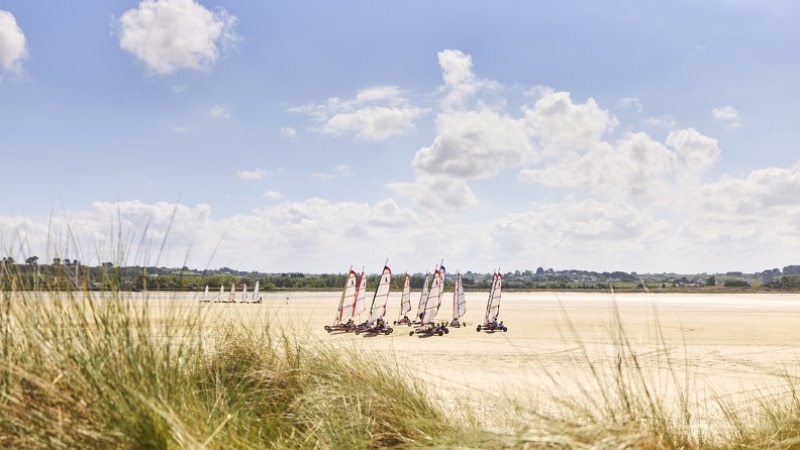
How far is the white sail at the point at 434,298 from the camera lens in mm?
25000

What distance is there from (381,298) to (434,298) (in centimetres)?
283

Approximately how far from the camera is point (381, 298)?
76.5 feet

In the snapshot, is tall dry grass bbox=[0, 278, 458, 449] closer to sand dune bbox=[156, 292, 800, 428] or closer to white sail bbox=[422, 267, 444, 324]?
sand dune bbox=[156, 292, 800, 428]

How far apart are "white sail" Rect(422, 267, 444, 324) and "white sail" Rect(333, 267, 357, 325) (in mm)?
3217

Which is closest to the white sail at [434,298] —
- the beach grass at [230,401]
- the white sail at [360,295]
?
the white sail at [360,295]

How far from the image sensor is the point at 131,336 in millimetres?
3986

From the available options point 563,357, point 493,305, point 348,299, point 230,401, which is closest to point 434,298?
point 493,305

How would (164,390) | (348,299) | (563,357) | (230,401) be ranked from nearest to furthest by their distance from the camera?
(164,390) → (230,401) → (563,357) → (348,299)

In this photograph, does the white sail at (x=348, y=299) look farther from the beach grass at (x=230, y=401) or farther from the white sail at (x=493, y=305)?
the beach grass at (x=230, y=401)

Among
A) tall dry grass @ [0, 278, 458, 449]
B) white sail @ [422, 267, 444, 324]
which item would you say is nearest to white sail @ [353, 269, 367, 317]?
white sail @ [422, 267, 444, 324]

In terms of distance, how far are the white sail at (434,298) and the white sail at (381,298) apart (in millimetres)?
1982

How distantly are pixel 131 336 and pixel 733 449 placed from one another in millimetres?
4593

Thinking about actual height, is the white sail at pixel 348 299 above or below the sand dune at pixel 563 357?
above

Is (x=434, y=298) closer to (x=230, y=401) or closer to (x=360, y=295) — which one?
(x=360, y=295)
